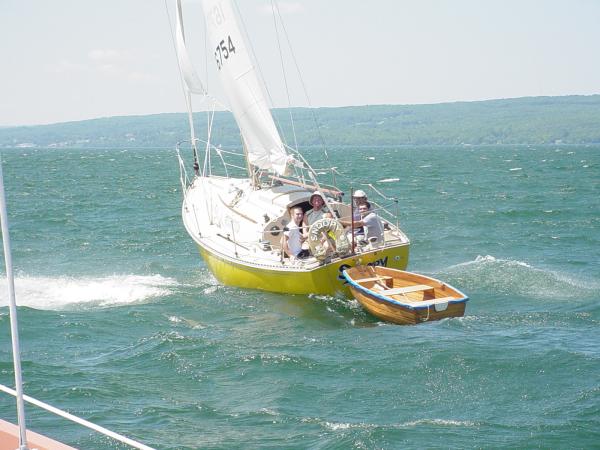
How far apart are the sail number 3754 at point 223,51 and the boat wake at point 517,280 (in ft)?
23.3

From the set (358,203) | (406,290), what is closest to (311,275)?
(406,290)

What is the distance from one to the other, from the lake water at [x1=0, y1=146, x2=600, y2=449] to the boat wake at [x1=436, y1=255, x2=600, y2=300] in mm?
71

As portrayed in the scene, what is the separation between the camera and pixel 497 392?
11.5 metres

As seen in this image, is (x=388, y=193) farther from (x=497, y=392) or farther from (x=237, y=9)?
(x=497, y=392)

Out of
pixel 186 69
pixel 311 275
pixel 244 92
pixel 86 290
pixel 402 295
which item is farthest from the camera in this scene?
pixel 186 69

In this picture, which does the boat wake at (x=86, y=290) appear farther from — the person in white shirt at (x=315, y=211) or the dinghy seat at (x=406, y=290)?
the dinghy seat at (x=406, y=290)

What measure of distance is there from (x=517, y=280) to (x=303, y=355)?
7.42m

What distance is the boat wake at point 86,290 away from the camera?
17.8m

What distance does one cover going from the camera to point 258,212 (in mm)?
18953

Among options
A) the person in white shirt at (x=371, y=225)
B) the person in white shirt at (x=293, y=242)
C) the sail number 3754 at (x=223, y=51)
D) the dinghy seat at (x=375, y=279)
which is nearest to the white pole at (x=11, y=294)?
the dinghy seat at (x=375, y=279)

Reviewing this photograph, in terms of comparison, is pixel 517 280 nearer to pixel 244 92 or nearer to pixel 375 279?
pixel 375 279

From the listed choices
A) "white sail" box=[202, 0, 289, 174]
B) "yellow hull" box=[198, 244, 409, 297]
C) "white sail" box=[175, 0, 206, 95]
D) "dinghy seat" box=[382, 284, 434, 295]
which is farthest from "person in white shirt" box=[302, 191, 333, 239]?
"white sail" box=[175, 0, 206, 95]

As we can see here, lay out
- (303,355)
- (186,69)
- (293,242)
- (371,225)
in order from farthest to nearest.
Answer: (186,69)
(371,225)
(293,242)
(303,355)

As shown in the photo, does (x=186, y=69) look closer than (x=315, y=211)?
No
